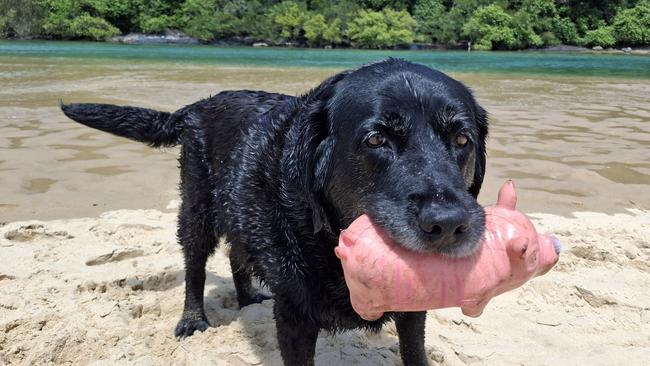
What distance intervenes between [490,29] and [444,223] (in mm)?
83554

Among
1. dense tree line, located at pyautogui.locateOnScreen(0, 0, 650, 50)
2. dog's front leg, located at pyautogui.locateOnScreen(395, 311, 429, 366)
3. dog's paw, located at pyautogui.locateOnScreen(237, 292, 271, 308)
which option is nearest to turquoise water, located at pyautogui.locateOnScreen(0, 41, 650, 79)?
dog's paw, located at pyautogui.locateOnScreen(237, 292, 271, 308)

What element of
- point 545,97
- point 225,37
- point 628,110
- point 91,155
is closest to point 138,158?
point 91,155

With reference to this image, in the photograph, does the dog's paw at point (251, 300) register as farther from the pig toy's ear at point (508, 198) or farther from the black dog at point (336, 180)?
the pig toy's ear at point (508, 198)

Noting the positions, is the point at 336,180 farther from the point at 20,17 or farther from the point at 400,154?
the point at 20,17

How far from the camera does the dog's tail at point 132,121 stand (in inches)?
165

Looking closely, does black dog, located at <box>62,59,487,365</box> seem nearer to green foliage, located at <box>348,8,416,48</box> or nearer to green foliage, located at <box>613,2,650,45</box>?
green foliage, located at <box>348,8,416,48</box>

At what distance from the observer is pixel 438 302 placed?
215 cm

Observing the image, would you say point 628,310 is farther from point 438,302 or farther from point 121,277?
point 121,277

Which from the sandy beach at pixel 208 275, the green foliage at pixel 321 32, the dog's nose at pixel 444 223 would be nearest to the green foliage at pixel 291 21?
the green foliage at pixel 321 32

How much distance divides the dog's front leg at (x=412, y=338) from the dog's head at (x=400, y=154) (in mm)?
755

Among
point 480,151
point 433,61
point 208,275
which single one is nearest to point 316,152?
point 480,151

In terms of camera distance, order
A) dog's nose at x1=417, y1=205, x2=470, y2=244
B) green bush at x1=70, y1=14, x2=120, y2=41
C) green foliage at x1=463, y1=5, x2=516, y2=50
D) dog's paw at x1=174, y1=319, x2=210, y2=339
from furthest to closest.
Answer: green bush at x1=70, y1=14, x2=120, y2=41 < green foliage at x1=463, y1=5, x2=516, y2=50 < dog's paw at x1=174, y1=319, x2=210, y2=339 < dog's nose at x1=417, y1=205, x2=470, y2=244

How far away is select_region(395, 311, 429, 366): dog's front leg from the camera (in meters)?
3.21

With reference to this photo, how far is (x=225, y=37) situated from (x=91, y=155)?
8805 cm
